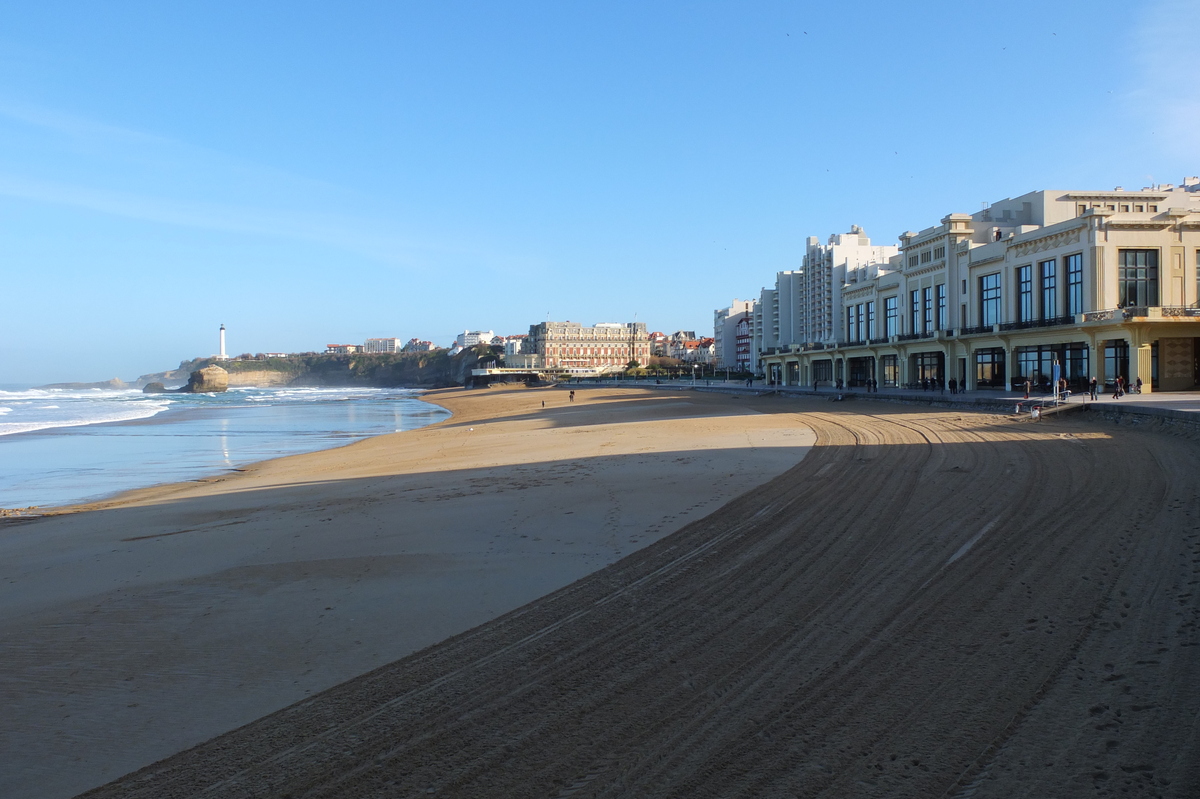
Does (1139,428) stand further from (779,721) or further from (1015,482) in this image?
(779,721)

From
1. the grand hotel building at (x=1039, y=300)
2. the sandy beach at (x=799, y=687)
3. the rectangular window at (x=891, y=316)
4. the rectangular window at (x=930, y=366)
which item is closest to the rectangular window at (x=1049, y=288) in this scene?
the grand hotel building at (x=1039, y=300)

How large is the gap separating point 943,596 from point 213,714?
18.5ft

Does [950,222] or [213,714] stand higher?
[950,222]

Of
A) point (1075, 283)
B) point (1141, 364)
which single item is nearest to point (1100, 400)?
point (1141, 364)

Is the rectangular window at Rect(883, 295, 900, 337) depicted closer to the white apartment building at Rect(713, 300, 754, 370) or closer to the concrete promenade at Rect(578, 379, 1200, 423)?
the concrete promenade at Rect(578, 379, 1200, 423)

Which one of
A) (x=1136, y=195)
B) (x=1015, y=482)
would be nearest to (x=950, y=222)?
(x=1136, y=195)

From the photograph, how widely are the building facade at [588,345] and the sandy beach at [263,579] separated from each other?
153 metres

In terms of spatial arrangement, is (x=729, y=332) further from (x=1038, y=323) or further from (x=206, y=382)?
(x=1038, y=323)

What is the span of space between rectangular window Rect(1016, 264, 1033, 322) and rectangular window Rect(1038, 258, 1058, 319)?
910 millimetres

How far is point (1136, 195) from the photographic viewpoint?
43.9 meters

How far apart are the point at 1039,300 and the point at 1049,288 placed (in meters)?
0.84

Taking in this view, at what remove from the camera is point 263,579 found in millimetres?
7574

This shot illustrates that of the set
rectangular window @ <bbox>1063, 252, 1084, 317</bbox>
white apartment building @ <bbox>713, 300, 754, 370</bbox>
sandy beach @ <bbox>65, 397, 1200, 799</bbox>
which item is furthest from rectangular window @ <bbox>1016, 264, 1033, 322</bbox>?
white apartment building @ <bbox>713, 300, 754, 370</bbox>

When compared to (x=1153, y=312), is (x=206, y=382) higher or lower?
lower
